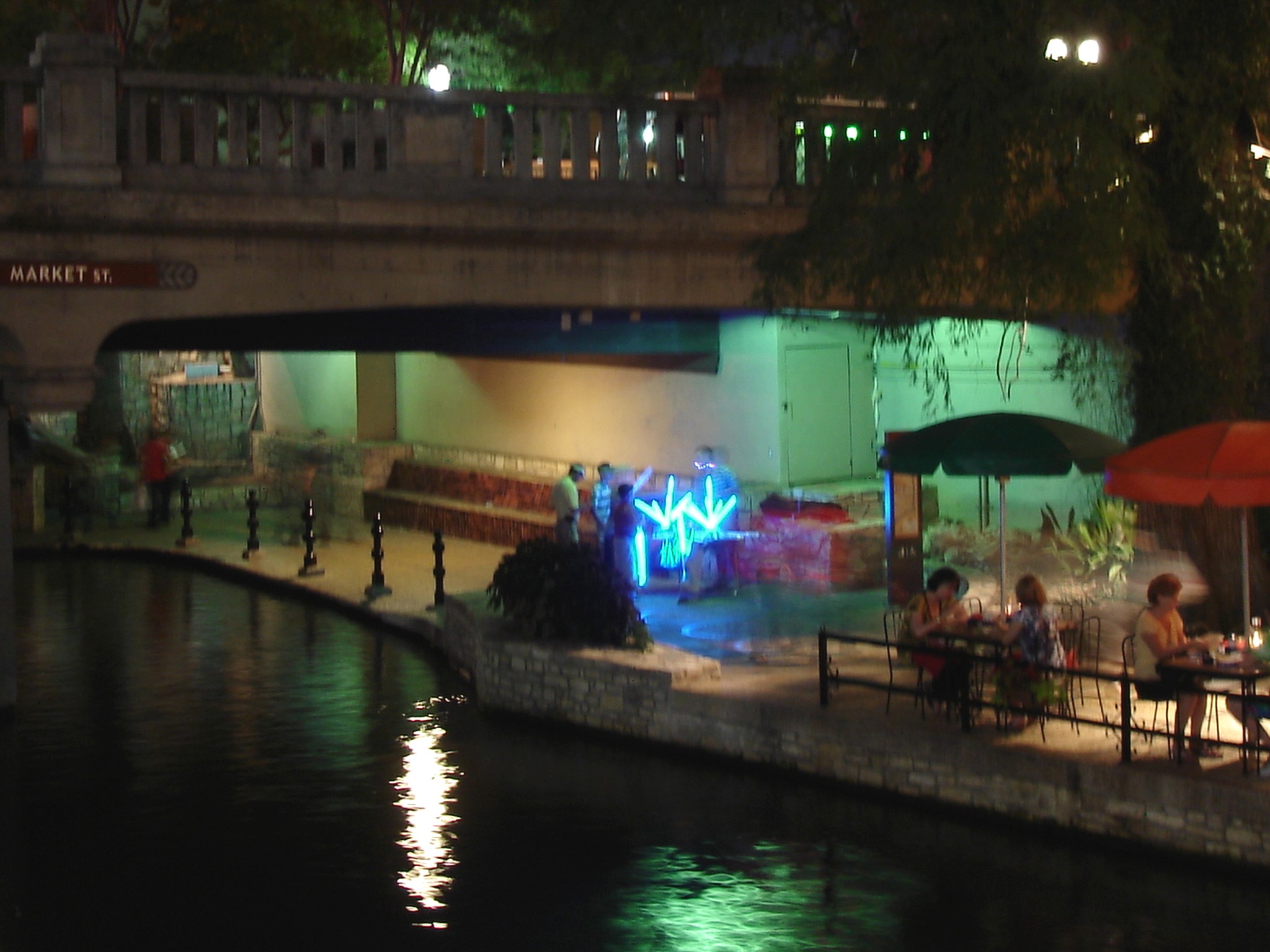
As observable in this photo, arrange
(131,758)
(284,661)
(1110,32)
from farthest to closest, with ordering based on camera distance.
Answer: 1. (284,661)
2. (1110,32)
3. (131,758)

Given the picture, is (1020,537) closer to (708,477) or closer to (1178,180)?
(708,477)

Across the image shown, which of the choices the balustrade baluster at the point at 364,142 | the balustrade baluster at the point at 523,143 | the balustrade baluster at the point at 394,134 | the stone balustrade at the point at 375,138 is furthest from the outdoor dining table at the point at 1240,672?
the balustrade baluster at the point at 364,142

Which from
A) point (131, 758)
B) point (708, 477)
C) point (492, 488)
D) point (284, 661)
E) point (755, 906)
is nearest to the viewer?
point (755, 906)

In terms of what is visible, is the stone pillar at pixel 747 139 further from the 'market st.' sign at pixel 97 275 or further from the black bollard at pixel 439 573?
the black bollard at pixel 439 573

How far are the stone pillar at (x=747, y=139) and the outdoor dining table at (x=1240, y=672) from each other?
20.2 ft

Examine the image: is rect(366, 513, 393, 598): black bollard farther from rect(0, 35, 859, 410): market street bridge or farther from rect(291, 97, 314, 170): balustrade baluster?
rect(291, 97, 314, 170): balustrade baluster

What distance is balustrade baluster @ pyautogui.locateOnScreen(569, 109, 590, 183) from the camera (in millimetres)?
14242

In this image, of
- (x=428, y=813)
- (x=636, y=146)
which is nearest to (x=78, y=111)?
(x=636, y=146)

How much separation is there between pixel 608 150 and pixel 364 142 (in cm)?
217

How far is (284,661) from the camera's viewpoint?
16.2 m

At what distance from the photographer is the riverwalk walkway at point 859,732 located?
9773 millimetres

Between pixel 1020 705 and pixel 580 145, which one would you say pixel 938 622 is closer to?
pixel 1020 705

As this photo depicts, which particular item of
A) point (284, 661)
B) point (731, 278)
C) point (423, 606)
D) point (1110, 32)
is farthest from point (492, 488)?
point (1110, 32)

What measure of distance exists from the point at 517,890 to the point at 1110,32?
8920mm
